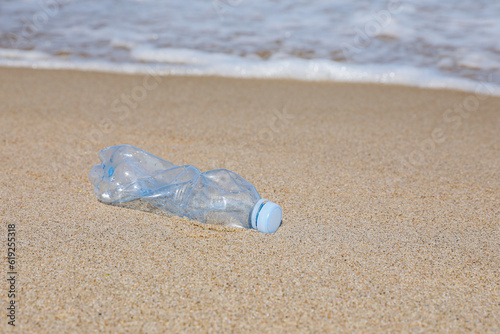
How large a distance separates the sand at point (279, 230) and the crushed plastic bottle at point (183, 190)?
64 millimetres

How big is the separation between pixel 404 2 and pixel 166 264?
471 cm

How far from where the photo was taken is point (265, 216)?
4.66 ft

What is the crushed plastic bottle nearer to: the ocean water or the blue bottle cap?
the blue bottle cap

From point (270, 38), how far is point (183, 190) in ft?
10.0

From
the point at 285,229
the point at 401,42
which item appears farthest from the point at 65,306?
the point at 401,42

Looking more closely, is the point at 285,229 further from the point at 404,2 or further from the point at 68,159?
the point at 404,2

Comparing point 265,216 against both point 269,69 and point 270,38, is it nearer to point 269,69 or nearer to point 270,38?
point 269,69

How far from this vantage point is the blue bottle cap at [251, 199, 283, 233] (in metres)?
1.42

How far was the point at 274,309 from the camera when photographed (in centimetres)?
114

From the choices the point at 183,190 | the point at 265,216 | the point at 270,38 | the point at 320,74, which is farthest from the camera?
the point at 270,38

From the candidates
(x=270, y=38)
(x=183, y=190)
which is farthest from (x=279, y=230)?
(x=270, y=38)

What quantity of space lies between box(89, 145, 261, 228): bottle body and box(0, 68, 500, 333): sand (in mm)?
72

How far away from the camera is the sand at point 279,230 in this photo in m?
1.13

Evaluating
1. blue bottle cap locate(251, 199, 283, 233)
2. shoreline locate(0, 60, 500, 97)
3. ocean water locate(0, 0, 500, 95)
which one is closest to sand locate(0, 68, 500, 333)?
blue bottle cap locate(251, 199, 283, 233)
